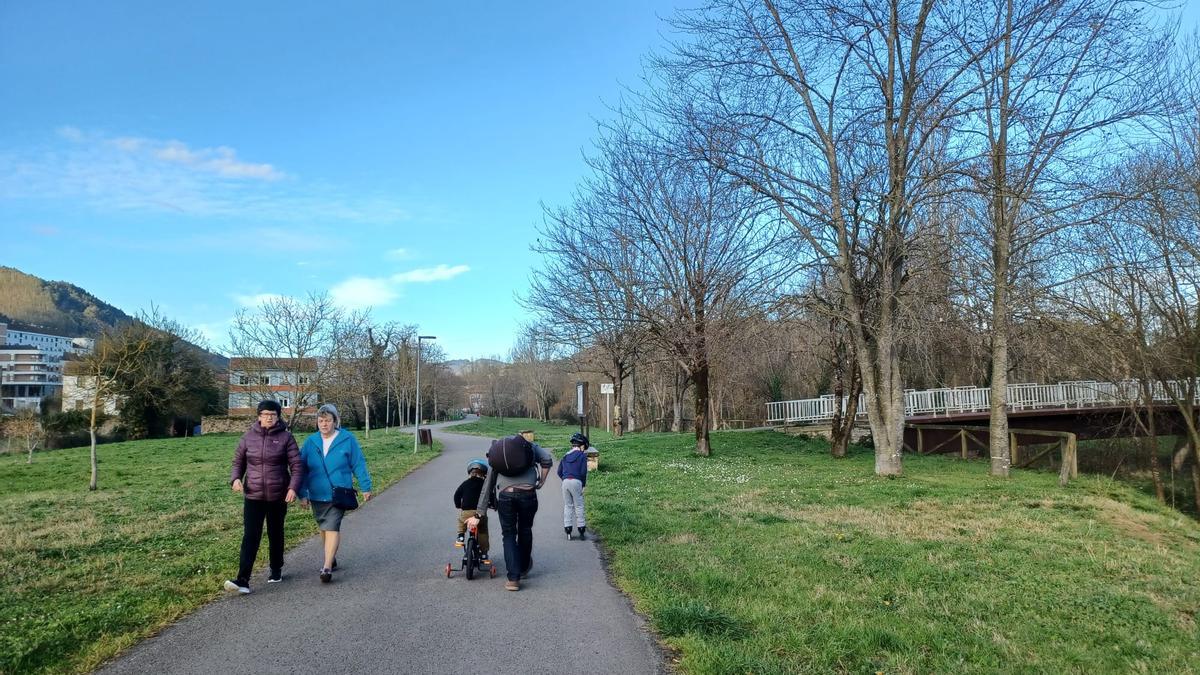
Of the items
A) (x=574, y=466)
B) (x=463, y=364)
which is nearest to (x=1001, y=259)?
(x=574, y=466)

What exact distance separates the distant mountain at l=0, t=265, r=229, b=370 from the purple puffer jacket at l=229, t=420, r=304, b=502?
584 ft

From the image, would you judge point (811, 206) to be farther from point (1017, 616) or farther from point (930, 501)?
point (1017, 616)

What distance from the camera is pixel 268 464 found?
259 inches

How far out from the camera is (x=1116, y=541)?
9.32 m

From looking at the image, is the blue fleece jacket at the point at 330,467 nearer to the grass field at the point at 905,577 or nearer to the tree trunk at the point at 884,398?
the grass field at the point at 905,577

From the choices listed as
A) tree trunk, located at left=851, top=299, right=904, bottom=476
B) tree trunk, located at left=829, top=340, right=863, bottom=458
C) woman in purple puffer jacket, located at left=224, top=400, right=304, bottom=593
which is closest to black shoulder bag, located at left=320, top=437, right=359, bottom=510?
woman in purple puffer jacket, located at left=224, top=400, right=304, bottom=593

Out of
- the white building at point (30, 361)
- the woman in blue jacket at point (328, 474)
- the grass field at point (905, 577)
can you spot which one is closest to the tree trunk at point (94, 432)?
the grass field at point (905, 577)

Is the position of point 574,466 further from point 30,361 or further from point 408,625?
point 30,361

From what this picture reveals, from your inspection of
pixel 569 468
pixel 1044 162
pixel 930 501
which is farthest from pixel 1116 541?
pixel 1044 162

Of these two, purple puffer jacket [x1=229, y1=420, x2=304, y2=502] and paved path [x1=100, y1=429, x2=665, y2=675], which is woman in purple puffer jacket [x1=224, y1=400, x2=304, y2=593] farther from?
paved path [x1=100, y1=429, x2=665, y2=675]

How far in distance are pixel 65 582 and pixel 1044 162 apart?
57.5 feet

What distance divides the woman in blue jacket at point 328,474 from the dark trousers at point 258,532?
261 millimetres

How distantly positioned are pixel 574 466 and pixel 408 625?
464cm

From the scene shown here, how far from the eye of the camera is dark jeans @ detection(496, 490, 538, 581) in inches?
266
